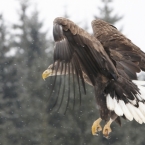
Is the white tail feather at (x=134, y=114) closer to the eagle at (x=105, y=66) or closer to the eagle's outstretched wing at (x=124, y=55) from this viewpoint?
the eagle at (x=105, y=66)

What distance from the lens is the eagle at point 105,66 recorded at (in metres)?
7.89

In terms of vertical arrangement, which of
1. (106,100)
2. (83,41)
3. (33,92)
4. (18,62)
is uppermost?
(18,62)

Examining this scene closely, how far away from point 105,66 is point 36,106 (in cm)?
2050

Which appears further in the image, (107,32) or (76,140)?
(76,140)

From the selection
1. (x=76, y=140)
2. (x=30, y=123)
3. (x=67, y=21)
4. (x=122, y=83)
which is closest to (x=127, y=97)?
(x=122, y=83)

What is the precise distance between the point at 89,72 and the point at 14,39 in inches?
1088

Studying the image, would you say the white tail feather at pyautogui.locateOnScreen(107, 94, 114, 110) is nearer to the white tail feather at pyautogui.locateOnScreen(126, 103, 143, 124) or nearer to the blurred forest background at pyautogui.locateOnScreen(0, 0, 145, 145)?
the white tail feather at pyautogui.locateOnScreen(126, 103, 143, 124)

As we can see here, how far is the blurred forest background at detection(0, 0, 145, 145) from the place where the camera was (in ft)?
87.8

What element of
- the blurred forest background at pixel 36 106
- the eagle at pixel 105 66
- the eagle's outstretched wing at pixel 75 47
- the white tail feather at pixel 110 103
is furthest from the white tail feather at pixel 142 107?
the blurred forest background at pixel 36 106

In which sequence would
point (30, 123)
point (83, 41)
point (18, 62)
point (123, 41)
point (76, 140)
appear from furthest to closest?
point (18, 62), point (30, 123), point (76, 140), point (123, 41), point (83, 41)

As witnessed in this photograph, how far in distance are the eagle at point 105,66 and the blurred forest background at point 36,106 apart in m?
14.5

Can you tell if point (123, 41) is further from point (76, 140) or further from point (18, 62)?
point (18, 62)

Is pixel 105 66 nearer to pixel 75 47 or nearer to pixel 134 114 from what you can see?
pixel 75 47

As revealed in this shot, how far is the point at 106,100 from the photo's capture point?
8.56 meters
